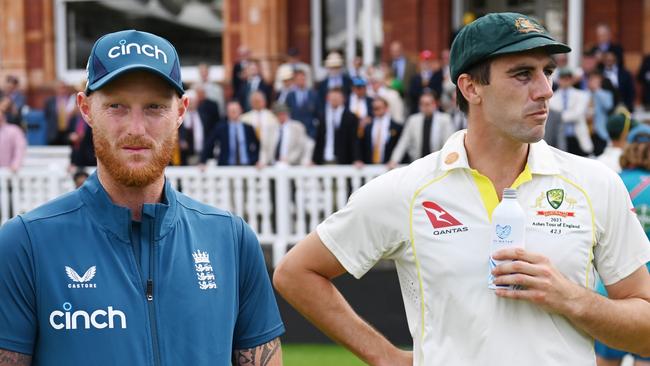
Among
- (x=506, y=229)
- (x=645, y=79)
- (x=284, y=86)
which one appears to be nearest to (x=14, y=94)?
(x=284, y=86)

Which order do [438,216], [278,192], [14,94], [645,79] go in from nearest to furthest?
[438,216] < [278,192] < [645,79] < [14,94]

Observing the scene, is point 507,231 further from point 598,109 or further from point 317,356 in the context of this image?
point 598,109

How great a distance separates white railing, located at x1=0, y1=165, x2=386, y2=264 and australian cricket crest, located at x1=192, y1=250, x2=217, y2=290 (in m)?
8.17

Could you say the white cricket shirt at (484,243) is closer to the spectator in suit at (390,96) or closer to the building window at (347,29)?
the spectator in suit at (390,96)

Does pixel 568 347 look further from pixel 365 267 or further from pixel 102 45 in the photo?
pixel 102 45

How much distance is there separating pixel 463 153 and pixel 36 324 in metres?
1.41

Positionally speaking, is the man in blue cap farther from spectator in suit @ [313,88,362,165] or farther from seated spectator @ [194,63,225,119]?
seated spectator @ [194,63,225,119]

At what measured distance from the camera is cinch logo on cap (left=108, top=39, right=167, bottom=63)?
8.61 ft

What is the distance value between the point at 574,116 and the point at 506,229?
1033 centimetres

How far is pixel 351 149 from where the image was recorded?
40.9 feet

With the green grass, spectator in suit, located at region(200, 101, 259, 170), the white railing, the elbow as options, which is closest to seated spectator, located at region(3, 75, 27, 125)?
spectator in suit, located at region(200, 101, 259, 170)

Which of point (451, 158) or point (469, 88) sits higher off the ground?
point (469, 88)

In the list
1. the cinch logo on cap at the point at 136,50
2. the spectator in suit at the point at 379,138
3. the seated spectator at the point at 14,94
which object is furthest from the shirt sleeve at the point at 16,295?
the seated spectator at the point at 14,94

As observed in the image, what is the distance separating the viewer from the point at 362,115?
527 inches
